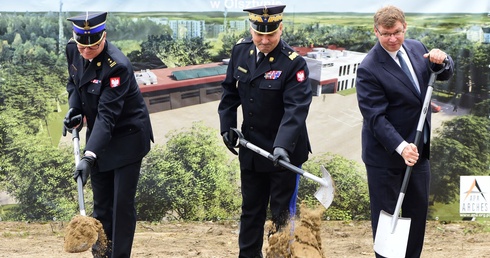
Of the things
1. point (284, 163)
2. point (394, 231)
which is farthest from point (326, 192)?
point (394, 231)

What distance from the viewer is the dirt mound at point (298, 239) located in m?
5.36

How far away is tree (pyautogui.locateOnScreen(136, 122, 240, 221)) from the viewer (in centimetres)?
725

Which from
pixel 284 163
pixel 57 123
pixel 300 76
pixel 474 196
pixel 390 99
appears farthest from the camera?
pixel 474 196

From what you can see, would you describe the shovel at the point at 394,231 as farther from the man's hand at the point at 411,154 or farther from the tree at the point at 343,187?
the tree at the point at 343,187

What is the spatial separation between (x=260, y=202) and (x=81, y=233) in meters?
1.21

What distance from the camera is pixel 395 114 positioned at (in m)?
4.85

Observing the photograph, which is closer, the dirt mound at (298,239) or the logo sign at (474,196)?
the dirt mound at (298,239)

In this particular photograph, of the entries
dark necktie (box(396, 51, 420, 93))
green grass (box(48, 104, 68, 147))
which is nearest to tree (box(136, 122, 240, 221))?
green grass (box(48, 104, 68, 147))

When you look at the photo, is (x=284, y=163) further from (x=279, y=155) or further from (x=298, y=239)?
(x=298, y=239)

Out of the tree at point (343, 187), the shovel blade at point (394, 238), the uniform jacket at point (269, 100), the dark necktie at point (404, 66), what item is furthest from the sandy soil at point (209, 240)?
the dark necktie at point (404, 66)

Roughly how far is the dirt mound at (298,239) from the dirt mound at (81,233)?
1194 millimetres

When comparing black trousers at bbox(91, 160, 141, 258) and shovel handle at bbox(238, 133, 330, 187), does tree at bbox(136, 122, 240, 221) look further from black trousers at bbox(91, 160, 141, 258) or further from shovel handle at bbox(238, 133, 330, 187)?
shovel handle at bbox(238, 133, 330, 187)

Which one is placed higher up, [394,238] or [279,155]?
[279,155]

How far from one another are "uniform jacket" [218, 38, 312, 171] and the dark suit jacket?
0.43 meters
